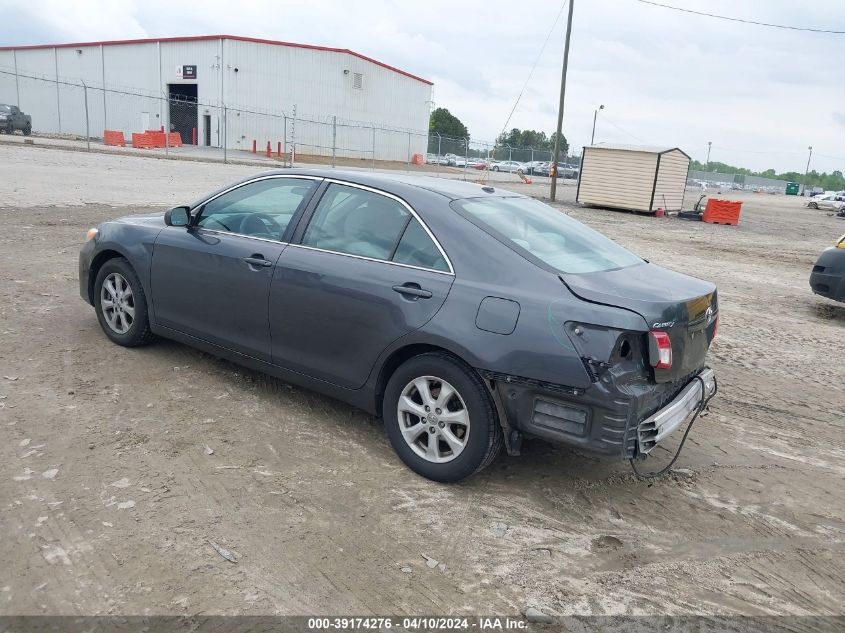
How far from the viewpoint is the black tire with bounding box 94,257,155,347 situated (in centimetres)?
520

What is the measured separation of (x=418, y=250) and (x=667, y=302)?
53.2 inches

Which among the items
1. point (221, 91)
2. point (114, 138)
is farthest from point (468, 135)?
point (114, 138)

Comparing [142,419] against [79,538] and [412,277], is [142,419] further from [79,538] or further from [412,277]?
[412,277]

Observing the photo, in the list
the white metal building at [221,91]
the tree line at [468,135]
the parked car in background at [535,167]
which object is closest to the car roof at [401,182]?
the white metal building at [221,91]

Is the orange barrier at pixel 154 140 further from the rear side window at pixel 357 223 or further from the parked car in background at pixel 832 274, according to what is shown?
the rear side window at pixel 357 223

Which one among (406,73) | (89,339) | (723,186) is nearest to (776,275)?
(89,339)

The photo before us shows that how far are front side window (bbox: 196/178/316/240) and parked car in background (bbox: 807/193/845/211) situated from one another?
47.0m

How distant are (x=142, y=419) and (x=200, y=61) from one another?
45871 mm

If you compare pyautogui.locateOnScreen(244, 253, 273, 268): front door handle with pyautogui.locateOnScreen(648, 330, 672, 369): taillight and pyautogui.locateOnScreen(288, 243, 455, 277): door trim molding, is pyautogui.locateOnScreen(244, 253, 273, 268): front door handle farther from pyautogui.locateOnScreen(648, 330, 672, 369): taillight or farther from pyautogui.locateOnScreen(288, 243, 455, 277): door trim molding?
pyautogui.locateOnScreen(648, 330, 672, 369): taillight

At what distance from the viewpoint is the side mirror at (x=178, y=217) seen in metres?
4.91

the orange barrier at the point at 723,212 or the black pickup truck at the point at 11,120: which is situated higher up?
the black pickup truck at the point at 11,120

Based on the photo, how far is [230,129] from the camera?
43.8m

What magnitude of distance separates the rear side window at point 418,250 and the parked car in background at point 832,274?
6411mm

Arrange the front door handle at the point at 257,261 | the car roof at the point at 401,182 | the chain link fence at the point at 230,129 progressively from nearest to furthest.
Answer: the car roof at the point at 401,182, the front door handle at the point at 257,261, the chain link fence at the point at 230,129
